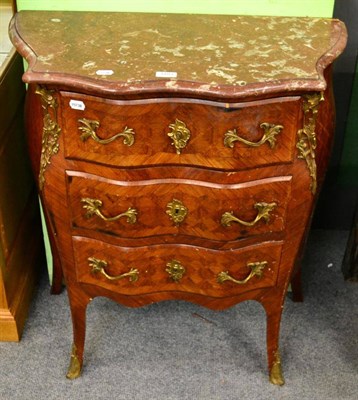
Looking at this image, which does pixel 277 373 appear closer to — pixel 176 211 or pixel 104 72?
pixel 176 211

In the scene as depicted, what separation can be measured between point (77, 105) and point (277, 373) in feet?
3.33

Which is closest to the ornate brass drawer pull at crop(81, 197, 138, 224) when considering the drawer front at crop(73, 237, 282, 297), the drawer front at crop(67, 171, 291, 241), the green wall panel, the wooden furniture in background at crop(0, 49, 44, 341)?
the drawer front at crop(67, 171, 291, 241)

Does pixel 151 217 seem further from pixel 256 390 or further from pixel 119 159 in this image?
pixel 256 390

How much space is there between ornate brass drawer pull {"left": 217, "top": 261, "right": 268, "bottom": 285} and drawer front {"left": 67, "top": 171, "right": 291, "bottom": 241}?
0.10 metres

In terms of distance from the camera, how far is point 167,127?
4.78 feet

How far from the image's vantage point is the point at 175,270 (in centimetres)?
171

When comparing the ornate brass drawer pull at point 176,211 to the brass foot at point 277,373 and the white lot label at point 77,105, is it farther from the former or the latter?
the brass foot at point 277,373

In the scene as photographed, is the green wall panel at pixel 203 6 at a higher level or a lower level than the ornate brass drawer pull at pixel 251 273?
higher

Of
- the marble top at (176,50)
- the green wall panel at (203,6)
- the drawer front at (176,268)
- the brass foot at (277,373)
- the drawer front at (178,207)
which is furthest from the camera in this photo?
the brass foot at (277,373)

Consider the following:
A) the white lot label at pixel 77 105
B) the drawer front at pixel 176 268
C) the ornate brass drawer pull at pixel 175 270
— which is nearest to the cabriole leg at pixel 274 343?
the drawer front at pixel 176 268

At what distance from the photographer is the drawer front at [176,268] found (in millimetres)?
1662

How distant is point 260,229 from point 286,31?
517 mm

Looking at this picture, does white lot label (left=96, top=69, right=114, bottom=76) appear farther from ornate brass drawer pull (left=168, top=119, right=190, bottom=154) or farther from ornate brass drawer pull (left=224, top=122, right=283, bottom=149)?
ornate brass drawer pull (left=224, top=122, right=283, bottom=149)

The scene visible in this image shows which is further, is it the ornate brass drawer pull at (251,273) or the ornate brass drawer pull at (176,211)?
the ornate brass drawer pull at (251,273)
